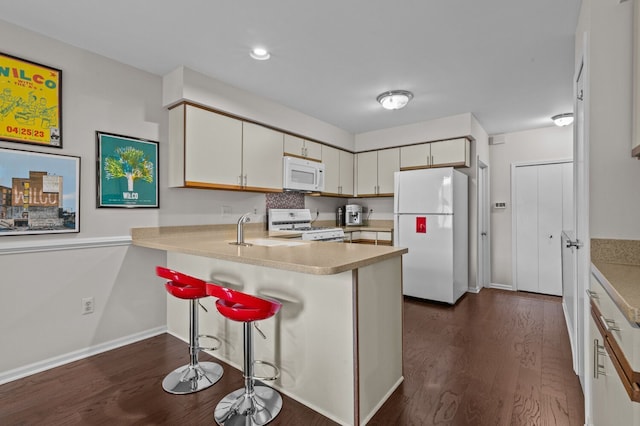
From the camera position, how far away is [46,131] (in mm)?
2238

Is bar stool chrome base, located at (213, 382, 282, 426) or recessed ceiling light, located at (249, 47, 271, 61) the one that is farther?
recessed ceiling light, located at (249, 47, 271, 61)

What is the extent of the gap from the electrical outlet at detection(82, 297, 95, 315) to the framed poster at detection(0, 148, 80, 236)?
57 cm

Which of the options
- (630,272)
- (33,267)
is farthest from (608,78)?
(33,267)

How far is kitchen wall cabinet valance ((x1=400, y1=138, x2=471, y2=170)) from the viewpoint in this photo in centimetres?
392

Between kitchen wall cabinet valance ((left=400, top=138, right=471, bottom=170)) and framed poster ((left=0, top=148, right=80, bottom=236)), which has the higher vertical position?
kitchen wall cabinet valance ((left=400, top=138, right=471, bottom=170))

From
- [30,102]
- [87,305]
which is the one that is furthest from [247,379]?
[30,102]

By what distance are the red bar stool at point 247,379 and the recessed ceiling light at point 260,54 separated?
182 centimetres

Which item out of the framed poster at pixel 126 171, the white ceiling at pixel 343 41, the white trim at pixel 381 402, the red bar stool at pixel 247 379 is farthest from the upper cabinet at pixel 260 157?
the white trim at pixel 381 402

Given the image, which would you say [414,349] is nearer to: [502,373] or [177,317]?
[502,373]

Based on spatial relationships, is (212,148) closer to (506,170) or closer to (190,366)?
(190,366)

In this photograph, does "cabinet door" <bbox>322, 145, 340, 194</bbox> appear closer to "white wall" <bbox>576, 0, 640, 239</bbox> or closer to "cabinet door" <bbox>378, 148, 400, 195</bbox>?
"cabinet door" <bbox>378, 148, 400, 195</bbox>

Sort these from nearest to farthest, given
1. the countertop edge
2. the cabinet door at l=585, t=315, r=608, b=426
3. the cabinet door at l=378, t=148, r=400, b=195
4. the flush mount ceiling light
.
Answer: the countertop edge, the cabinet door at l=585, t=315, r=608, b=426, the flush mount ceiling light, the cabinet door at l=378, t=148, r=400, b=195

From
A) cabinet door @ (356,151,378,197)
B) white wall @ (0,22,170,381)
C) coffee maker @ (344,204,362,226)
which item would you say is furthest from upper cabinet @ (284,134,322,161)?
white wall @ (0,22,170,381)

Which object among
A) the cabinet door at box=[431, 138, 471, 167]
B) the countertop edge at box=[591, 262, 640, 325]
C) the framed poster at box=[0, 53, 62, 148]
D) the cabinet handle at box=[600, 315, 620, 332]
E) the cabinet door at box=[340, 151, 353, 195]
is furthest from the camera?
the cabinet door at box=[340, 151, 353, 195]
